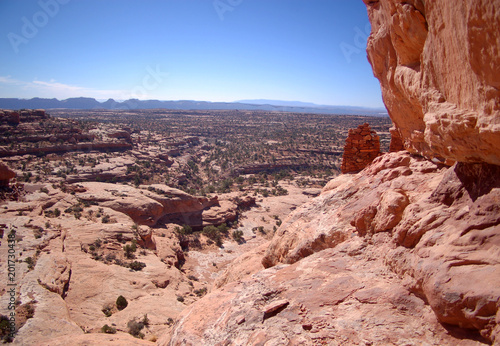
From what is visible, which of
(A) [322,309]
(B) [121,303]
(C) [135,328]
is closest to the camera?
(A) [322,309]

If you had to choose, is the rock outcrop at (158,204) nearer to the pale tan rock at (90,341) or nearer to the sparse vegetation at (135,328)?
the sparse vegetation at (135,328)

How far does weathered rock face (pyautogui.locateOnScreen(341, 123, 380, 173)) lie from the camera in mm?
12531

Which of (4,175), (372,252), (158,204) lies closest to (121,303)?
(372,252)

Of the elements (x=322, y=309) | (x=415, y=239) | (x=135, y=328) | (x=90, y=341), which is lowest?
(x=135, y=328)

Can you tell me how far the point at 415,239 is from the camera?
17.8 ft

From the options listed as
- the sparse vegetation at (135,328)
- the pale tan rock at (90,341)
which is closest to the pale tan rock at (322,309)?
the pale tan rock at (90,341)

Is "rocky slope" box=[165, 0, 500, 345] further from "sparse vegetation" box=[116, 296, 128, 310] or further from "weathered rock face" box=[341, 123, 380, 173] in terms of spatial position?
"sparse vegetation" box=[116, 296, 128, 310]

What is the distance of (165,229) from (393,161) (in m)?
26.5

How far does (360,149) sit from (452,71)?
8561mm

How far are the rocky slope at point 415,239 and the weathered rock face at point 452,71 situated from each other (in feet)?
0.06

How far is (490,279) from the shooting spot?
3.65 meters

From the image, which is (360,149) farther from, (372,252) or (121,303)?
(121,303)

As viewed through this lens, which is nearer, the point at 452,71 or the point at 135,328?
the point at 452,71

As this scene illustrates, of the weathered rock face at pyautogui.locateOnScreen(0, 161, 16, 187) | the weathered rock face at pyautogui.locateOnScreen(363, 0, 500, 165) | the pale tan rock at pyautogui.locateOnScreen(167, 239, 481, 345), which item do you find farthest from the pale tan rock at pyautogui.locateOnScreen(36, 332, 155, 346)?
the weathered rock face at pyautogui.locateOnScreen(0, 161, 16, 187)
